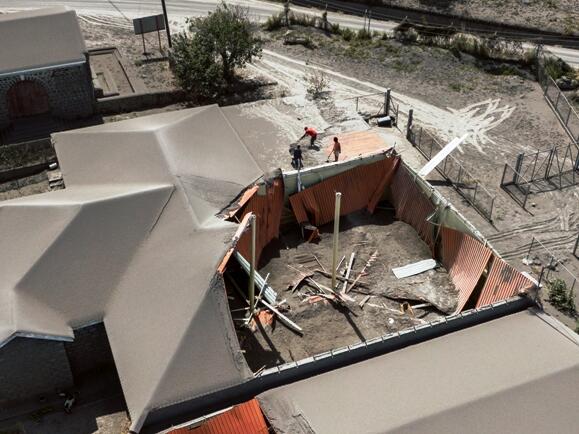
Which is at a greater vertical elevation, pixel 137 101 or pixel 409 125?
pixel 409 125

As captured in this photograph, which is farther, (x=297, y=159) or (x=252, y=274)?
(x=297, y=159)

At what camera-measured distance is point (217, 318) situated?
2216 centimetres

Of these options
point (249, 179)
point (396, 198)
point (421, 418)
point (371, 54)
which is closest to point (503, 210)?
point (396, 198)

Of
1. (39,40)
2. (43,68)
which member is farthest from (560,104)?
(39,40)

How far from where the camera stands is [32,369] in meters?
22.3

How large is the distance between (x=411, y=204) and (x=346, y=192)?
9.95 ft

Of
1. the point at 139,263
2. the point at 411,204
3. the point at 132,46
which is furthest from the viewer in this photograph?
the point at 132,46

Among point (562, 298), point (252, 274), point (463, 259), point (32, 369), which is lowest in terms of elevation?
point (562, 298)

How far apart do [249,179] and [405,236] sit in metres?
7.42

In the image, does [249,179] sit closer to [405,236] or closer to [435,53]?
[405,236]

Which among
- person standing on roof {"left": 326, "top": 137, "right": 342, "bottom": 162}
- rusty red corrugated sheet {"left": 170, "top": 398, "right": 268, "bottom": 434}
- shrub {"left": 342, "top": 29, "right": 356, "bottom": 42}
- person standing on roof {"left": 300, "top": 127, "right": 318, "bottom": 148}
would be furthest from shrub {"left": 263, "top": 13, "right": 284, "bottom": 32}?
rusty red corrugated sheet {"left": 170, "top": 398, "right": 268, "bottom": 434}

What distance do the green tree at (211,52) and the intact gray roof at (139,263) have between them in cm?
1056

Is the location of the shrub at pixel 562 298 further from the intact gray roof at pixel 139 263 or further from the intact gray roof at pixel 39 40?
the intact gray roof at pixel 39 40

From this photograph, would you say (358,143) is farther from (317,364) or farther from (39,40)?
(39,40)
